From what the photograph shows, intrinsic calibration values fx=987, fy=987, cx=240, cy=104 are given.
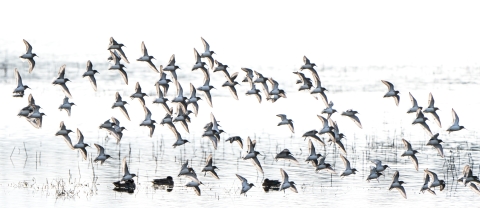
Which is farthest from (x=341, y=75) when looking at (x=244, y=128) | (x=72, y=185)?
(x=72, y=185)

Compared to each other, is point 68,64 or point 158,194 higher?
point 68,64

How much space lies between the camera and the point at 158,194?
105 ft

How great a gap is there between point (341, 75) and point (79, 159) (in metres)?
51.7

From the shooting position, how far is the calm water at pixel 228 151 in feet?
106

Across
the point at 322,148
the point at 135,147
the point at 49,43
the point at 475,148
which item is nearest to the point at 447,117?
the point at 475,148

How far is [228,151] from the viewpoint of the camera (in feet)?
138

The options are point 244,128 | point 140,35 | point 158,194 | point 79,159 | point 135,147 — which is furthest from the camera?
point 140,35

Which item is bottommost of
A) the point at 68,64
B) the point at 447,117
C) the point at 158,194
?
the point at 158,194

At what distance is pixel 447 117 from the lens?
5694 cm

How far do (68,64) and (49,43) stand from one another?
22.2 meters

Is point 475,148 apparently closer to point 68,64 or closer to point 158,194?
point 158,194

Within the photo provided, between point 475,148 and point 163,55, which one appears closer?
point 475,148

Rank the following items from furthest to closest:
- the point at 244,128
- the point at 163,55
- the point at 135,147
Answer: the point at 163,55
the point at 244,128
the point at 135,147

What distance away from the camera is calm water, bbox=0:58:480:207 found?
106 feet
